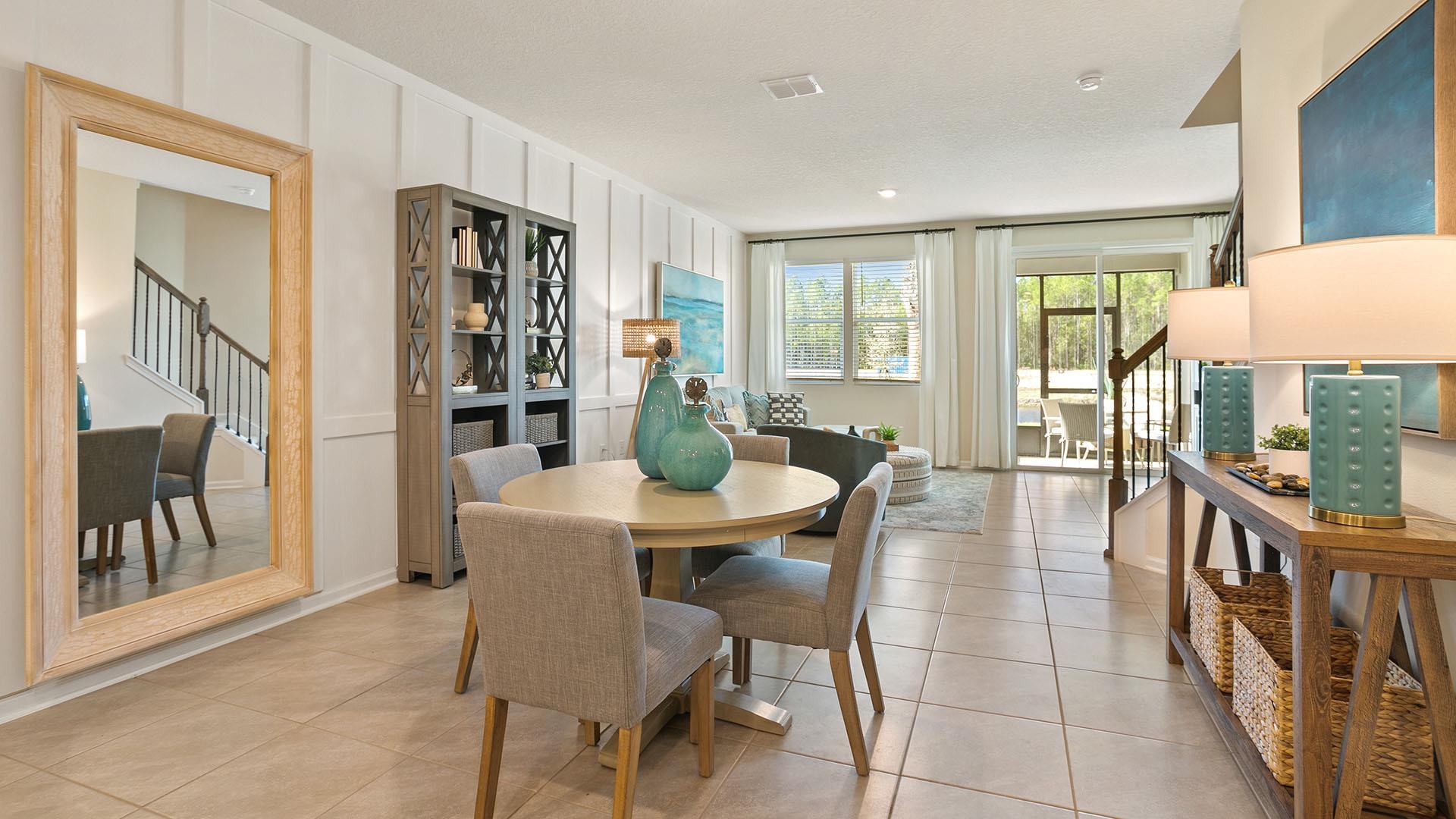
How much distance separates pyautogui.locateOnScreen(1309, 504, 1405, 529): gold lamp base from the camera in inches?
58.8

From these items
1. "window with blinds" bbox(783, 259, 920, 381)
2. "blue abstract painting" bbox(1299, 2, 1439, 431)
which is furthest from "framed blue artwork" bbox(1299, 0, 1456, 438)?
"window with blinds" bbox(783, 259, 920, 381)

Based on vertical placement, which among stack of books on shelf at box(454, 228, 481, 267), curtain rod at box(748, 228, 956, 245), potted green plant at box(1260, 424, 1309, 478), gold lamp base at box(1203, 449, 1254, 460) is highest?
curtain rod at box(748, 228, 956, 245)

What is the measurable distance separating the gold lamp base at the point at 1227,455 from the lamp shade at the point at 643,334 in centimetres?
359

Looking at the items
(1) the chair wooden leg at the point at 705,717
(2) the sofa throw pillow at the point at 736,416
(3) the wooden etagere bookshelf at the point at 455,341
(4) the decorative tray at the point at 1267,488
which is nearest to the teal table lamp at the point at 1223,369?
(4) the decorative tray at the point at 1267,488

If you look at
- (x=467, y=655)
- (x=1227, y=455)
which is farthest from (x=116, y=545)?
(x=1227, y=455)

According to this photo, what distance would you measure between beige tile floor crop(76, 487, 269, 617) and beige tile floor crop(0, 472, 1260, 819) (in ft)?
0.98

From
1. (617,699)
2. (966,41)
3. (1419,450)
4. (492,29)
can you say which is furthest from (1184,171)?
(617,699)

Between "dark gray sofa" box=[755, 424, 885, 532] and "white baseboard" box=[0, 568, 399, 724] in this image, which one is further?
"dark gray sofa" box=[755, 424, 885, 532]

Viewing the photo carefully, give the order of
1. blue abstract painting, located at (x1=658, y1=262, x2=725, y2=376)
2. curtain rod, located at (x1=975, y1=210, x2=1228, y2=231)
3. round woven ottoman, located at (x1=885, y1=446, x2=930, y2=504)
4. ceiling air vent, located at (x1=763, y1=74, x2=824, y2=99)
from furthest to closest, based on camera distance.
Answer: curtain rod, located at (x1=975, y1=210, x2=1228, y2=231)
blue abstract painting, located at (x1=658, y1=262, x2=725, y2=376)
round woven ottoman, located at (x1=885, y1=446, x2=930, y2=504)
ceiling air vent, located at (x1=763, y1=74, x2=824, y2=99)

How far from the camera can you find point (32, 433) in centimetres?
232

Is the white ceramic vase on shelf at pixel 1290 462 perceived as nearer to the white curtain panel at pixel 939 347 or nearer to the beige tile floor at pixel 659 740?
the beige tile floor at pixel 659 740

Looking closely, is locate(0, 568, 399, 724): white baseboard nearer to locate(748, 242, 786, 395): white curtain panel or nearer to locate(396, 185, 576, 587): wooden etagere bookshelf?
locate(396, 185, 576, 587): wooden etagere bookshelf

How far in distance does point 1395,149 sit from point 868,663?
1.92 metres

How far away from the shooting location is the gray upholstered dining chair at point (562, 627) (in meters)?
1.52
